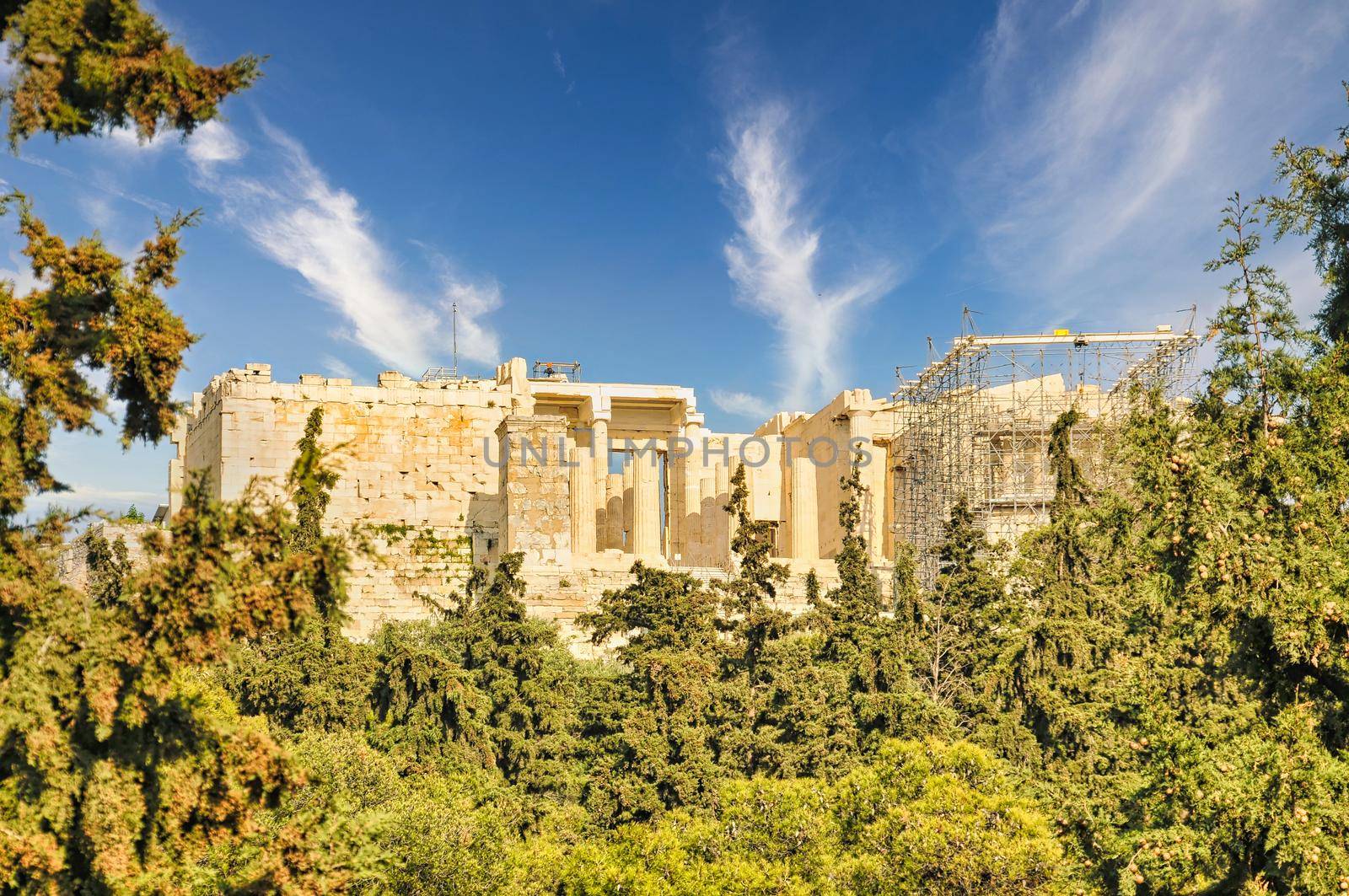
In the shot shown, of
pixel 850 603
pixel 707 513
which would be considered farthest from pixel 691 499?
pixel 850 603

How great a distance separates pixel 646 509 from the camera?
2970cm

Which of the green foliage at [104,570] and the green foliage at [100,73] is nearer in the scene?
the green foliage at [100,73]

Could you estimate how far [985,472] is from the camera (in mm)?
26828

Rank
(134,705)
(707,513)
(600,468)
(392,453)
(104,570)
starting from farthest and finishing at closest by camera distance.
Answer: (707,513)
(600,468)
(392,453)
(104,570)
(134,705)

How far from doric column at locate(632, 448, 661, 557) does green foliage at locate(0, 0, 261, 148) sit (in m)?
21.3

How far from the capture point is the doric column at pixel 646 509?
2919 cm

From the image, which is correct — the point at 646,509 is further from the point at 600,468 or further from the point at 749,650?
the point at 749,650

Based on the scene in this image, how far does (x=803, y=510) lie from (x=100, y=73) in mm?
24021

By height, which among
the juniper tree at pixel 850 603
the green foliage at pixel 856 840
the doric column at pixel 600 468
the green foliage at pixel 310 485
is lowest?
the green foliage at pixel 856 840

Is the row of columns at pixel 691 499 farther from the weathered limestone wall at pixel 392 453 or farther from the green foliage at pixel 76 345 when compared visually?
the green foliage at pixel 76 345

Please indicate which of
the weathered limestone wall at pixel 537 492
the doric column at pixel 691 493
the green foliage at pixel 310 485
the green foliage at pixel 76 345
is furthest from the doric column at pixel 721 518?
the green foliage at pixel 76 345

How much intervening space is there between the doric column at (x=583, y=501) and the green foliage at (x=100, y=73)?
19505 mm

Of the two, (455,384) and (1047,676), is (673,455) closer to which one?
(455,384)

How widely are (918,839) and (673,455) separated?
18.0 m
